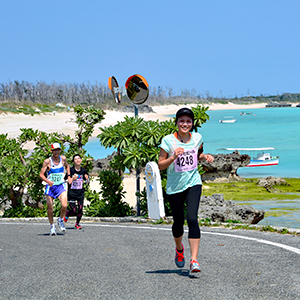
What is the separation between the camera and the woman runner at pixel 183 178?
5488 mm

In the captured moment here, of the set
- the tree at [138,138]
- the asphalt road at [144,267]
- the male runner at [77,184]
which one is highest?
the tree at [138,138]

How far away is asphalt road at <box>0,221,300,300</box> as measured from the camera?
195 inches

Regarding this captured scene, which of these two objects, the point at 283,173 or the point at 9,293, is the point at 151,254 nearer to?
the point at 9,293

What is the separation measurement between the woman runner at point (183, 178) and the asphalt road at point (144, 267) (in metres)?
0.40

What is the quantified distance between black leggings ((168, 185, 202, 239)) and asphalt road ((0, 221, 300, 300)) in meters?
0.48

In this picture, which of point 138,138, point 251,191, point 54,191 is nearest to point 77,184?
point 54,191

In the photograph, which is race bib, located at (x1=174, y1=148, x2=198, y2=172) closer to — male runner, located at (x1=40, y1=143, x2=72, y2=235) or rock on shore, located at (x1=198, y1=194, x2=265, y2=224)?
male runner, located at (x1=40, y1=143, x2=72, y2=235)

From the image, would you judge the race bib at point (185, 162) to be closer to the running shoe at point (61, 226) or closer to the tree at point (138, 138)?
the running shoe at point (61, 226)

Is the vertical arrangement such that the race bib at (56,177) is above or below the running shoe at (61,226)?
above

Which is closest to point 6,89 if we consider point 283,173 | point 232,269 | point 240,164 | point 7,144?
point 283,173

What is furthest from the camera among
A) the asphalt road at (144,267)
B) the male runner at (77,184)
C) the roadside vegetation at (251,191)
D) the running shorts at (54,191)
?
the roadside vegetation at (251,191)

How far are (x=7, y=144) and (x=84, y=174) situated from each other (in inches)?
213

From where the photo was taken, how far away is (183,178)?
18.1 ft

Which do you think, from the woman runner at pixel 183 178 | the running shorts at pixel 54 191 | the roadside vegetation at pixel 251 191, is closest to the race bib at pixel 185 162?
the woman runner at pixel 183 178
